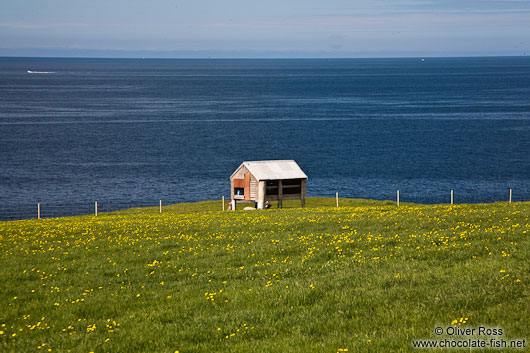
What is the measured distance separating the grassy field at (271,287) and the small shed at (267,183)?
25900 millimetres

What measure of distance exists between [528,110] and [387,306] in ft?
595

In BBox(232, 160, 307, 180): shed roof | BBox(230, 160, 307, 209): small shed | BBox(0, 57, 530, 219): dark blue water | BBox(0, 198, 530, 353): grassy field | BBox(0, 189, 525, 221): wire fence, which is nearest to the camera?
BBox(0, 198, 530, 353): grassy field

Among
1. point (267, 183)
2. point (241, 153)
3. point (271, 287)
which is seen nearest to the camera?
point (271, 287)

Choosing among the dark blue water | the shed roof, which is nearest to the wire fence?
the dark blue water

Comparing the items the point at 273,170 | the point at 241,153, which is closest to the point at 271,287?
the point at 273,170

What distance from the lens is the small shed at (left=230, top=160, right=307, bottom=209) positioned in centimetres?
5316

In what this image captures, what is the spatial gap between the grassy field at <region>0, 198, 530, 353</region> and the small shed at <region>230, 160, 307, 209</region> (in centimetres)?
2590

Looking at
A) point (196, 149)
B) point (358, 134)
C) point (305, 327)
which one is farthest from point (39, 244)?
point (358, 134)

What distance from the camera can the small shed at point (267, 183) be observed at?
2093 inches

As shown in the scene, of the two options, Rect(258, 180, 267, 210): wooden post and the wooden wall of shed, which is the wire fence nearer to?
the wooden wall of shed

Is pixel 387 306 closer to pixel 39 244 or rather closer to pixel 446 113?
pixel 39 244

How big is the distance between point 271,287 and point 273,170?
123 ft

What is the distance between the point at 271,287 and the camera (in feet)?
55.3

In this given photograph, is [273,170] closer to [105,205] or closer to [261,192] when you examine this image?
[261,192]
